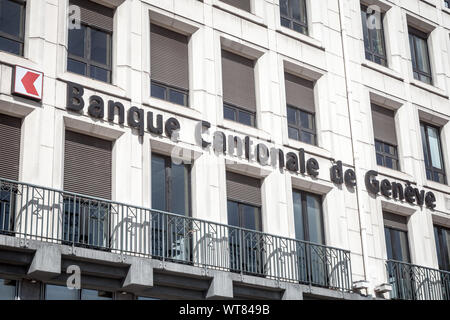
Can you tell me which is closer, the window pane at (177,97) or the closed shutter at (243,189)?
the window pane at (177,97)

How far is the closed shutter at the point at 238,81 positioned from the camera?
74.3 ft

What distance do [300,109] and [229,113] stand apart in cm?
267

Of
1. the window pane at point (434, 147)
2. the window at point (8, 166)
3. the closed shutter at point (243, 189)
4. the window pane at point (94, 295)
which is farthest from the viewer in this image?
A: the window pane at point (434, 147)

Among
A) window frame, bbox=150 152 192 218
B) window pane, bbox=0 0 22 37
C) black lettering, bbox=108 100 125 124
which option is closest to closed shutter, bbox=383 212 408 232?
window frame, bbox=150 152 192 218

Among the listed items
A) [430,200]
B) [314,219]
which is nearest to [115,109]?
[314,219]

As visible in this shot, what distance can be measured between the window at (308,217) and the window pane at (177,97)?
394cm

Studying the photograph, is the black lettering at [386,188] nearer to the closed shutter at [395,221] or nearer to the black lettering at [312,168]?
the closed shutter at [395,221]

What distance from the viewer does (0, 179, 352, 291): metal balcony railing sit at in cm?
1747

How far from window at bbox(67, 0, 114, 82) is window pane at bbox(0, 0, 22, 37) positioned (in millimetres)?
1278

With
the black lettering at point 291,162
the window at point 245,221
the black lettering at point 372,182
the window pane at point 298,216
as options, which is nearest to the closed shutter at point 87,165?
the window at point 245,221

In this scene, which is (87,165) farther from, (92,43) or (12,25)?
(12,25)

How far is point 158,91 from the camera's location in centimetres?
2119

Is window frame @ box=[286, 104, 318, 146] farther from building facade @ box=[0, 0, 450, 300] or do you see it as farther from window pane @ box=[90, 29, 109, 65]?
window pane @ box=[90, 29, 109, 65]

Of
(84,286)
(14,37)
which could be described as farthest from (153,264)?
(14,37)
